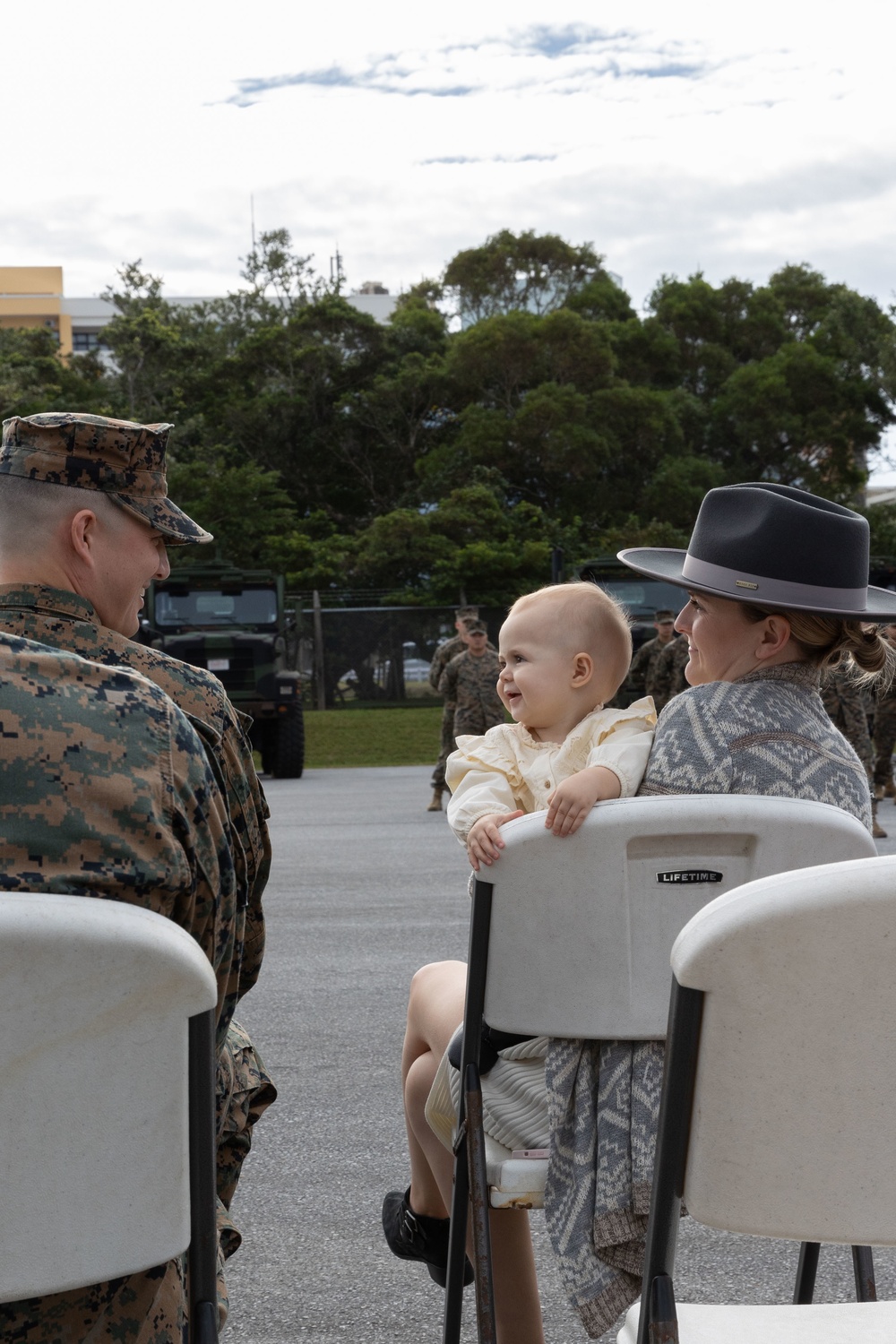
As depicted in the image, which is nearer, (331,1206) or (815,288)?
(331,1206)

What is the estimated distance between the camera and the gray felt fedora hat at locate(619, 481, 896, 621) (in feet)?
7.88

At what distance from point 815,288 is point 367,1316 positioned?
46192 millimetres

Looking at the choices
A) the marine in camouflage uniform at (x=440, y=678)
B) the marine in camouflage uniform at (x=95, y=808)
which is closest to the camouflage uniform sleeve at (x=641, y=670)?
the marine in camouflage uniform at (x=440, y=678)

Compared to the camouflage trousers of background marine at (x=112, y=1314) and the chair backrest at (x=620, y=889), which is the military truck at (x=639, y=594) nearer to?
the chair backrest at (x=620, y=889)

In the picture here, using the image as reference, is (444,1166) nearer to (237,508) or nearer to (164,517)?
(164,517)

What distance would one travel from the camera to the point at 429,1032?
254 centimetres

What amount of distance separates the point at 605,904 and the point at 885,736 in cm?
1251

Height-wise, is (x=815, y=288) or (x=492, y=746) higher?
(x=815, y=288)

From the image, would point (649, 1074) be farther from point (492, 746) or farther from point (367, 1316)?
point (367, 1316)

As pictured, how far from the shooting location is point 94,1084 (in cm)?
127

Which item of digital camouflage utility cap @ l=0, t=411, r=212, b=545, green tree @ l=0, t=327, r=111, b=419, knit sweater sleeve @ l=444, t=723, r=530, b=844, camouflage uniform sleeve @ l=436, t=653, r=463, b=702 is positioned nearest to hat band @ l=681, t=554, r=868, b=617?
knit sweater sleeve @ l=444, t=723, r=530, b=844

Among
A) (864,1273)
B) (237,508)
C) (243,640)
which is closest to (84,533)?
(864,1273)

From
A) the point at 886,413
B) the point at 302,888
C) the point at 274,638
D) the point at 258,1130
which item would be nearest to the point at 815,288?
the point at 886,413

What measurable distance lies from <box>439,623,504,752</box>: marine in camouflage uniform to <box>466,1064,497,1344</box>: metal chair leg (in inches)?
441
